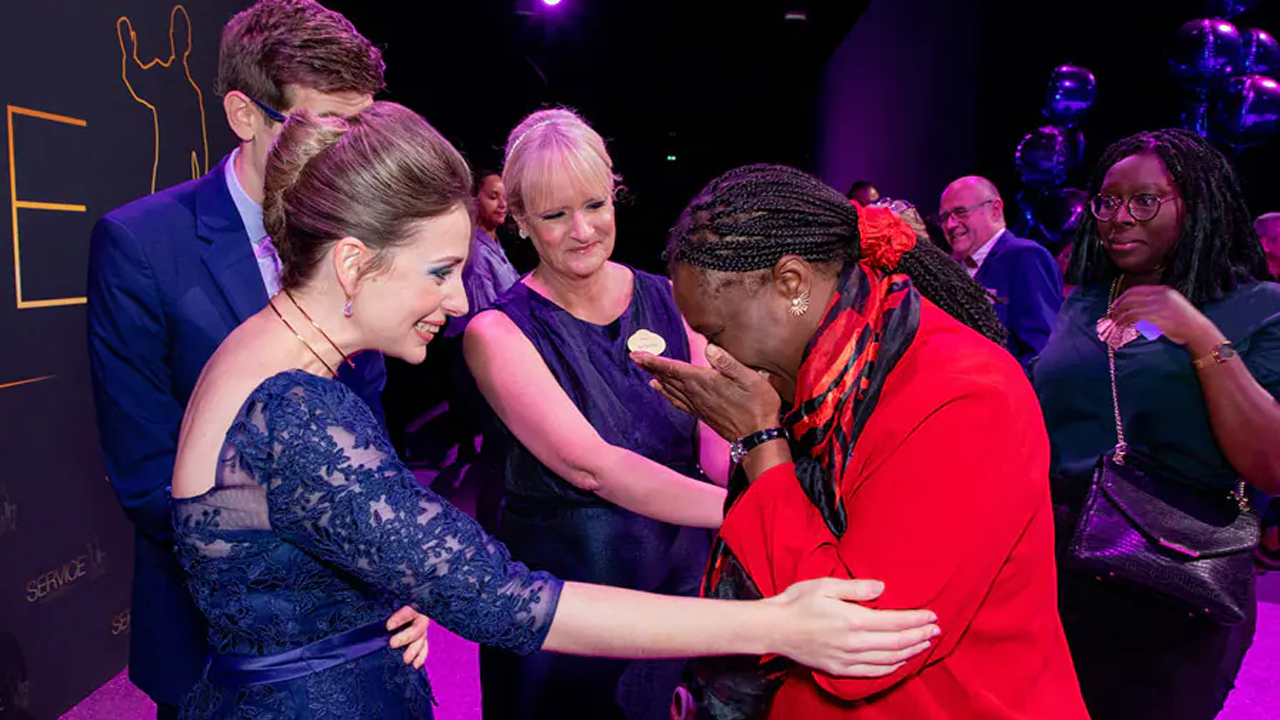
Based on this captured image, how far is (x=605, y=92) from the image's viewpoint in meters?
14.4

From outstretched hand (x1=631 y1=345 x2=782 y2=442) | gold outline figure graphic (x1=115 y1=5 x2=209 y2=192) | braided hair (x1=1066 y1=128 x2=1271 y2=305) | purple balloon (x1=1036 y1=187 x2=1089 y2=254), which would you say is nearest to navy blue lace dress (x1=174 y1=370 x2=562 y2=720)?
outstretched hand (x1=631 y1=345 x2=782 y2=442)

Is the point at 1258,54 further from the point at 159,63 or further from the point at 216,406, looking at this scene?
the point at 216,406

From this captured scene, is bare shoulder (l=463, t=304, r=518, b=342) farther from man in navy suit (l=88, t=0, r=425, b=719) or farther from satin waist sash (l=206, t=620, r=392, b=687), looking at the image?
satin waist sash (l=206, t=620, r=392, b=687)

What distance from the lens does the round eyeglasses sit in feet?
6.32

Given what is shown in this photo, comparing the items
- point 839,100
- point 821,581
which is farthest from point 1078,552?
point 839,100

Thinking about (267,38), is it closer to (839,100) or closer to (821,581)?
(821,581)

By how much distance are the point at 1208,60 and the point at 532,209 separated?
423 cm

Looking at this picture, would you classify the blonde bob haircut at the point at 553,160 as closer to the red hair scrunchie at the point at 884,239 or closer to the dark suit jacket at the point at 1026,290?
the red hair scrunchie at the point at 884,239

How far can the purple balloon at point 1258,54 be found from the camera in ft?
15.2

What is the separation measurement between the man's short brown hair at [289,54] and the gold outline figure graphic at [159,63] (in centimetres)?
176

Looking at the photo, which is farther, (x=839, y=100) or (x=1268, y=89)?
(x=839, y=100)

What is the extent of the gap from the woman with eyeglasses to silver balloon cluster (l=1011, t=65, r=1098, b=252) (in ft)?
11.9

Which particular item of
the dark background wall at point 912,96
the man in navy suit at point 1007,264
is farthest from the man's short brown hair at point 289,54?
the dark background wall at point 912,96

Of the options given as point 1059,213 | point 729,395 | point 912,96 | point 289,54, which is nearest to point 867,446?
point 729,395
